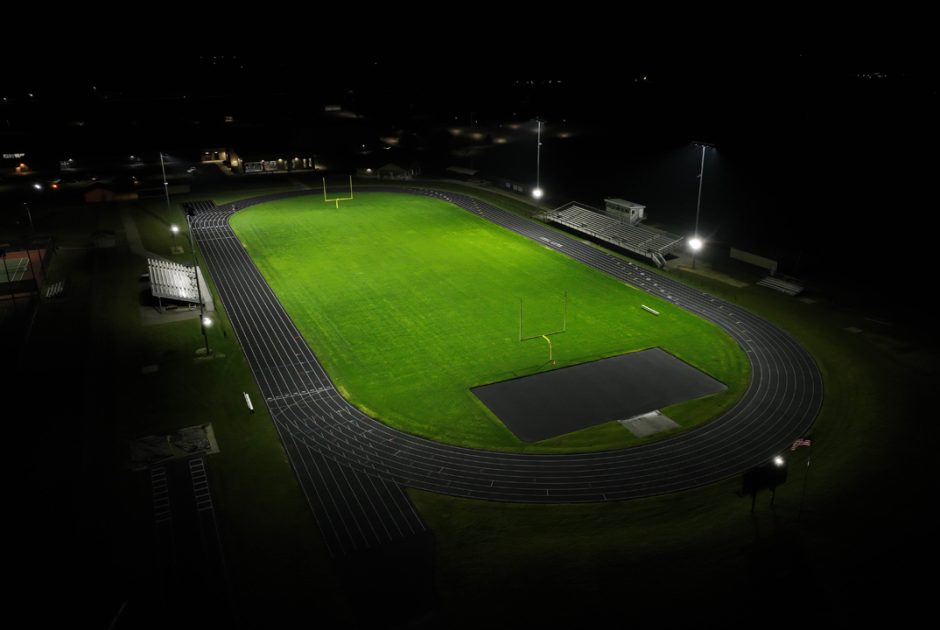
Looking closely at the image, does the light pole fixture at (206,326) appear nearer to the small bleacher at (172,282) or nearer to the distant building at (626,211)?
the small bleacher at (172,282)

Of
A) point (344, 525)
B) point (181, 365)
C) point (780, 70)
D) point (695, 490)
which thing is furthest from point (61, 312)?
point (780, 70)

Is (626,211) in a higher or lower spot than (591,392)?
higher

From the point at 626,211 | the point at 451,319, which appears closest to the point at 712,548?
the point at 451,319

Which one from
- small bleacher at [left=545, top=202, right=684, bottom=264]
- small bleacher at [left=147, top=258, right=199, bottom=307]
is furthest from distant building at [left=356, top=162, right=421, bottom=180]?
small bleacher at [left=147, top=258, right=199, bottom=307]

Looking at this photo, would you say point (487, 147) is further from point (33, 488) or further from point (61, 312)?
point (33, 488)

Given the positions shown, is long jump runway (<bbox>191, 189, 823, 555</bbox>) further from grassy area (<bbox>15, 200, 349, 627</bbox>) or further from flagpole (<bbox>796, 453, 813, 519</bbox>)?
flagpole (<bbox>796, 453, 813, 519</bbox>)

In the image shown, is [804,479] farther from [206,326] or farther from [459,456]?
[206,326]

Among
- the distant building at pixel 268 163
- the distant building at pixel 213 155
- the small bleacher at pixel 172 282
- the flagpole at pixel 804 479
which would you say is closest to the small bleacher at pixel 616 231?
the flagpole at pixel 804 479
